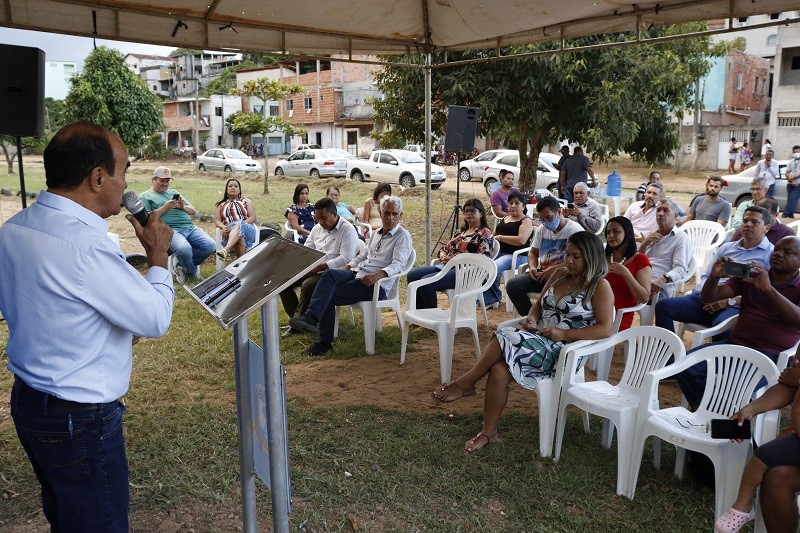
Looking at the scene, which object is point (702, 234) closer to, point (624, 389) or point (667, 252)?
point (667, 252)

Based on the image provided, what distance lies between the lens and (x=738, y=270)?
3555mm

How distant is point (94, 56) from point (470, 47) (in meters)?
21.0

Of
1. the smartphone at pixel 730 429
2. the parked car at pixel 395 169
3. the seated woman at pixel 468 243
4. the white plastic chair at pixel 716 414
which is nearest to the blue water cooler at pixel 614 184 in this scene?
the parked car at pixel 395 169

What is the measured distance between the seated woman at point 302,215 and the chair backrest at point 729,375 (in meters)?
5.26

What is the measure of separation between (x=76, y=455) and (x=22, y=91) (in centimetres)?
352

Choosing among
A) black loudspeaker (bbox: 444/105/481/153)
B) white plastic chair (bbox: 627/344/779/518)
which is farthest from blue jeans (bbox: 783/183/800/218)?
white plastic chair (bbox: 627/344/779/518)

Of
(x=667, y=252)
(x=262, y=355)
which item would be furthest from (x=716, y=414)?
(x=667, y=252)

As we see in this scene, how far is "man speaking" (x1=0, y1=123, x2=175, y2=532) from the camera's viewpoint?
1.75 meters

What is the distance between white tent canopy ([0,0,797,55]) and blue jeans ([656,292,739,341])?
1890 millimetres

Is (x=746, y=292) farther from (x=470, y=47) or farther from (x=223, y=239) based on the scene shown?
(x=223, y=239)

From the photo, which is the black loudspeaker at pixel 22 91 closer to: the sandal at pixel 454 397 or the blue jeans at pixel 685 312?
the sandal at pixel 454 397

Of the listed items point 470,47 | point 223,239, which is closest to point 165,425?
point 470,47

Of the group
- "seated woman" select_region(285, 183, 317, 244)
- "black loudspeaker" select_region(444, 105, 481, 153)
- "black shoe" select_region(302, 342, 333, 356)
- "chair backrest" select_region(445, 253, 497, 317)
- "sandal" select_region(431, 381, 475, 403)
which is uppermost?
"black loudspeaker" select_region(444, 105, 481, 153)

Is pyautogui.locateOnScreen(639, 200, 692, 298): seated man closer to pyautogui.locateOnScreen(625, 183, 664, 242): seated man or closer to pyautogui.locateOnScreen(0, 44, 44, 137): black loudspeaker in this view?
pyautogui.locateOnScreen(625, 183, 664, 242): seated man
